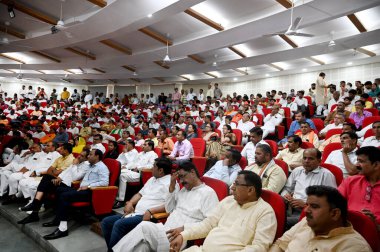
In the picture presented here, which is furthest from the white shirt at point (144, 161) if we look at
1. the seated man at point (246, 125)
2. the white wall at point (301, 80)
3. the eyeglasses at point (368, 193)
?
the white wall at point (301, 80)

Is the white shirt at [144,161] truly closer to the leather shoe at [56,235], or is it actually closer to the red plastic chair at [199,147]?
the red plastic chair at [199,147]

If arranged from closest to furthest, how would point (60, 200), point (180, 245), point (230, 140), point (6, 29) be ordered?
point (180, 245) < point (60, 200) < point (230, 140) < point (6, 29)

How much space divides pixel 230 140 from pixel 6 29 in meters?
8.26

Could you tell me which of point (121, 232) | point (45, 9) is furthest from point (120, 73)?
point (121, 232)

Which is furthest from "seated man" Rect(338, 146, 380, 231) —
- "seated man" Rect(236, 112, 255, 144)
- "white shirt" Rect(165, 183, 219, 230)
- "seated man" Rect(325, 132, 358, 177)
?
"seated man" Rect(236, 112, 255, 144)

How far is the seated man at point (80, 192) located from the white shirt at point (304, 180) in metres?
2.17

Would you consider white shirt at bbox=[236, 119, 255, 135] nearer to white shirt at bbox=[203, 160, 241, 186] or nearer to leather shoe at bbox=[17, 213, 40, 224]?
white shirt at bbox=[203, 160, 241, 186]

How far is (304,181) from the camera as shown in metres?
2.47

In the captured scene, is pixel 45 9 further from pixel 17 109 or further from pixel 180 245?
pixel 180 245

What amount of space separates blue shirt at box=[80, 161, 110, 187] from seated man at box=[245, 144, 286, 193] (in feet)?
6.09

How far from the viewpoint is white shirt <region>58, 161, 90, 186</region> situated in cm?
377

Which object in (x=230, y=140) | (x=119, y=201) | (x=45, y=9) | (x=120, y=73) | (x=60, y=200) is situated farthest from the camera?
(x=120, y=73)

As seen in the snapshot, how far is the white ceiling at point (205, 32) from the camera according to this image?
6.15m

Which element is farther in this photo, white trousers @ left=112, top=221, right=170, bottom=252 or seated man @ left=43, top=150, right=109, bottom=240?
seated man @ left=43, top=150, right=109, bottom=240
